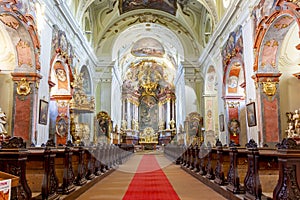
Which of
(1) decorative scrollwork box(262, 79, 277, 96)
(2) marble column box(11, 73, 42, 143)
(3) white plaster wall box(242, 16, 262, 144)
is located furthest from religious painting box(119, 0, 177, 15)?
(2) marble column box(11, 73, 42, 143)

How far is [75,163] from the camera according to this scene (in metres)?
5.64

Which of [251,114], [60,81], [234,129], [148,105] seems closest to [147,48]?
[148,105]

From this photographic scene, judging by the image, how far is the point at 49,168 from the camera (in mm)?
3871

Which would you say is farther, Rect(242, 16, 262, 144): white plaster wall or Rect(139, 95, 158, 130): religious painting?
Rect(139, 95, 158, 130): religious painting

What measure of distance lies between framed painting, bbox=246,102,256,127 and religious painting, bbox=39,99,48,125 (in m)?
6.82

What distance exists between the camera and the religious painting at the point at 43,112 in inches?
363

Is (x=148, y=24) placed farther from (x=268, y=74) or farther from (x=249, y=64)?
(x=268, y=74)

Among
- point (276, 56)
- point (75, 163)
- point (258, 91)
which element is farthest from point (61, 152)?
point (276, 56)

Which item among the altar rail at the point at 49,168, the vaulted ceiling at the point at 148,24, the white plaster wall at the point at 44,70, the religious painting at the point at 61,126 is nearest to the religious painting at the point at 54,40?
the white plaster wall at the point at 44,70

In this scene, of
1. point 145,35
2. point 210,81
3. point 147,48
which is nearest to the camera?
point 210,81

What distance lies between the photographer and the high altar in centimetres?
2832

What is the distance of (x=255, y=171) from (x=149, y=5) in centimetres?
1640

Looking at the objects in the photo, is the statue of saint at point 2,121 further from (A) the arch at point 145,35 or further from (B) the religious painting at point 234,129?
(A) the arch at point 145,35

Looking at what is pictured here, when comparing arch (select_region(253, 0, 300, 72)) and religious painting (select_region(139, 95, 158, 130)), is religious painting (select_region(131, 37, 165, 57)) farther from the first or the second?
arch (select_region(253, 0, 300, 72))
